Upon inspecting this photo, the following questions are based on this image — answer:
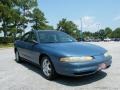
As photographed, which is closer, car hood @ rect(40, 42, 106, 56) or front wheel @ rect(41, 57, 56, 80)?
car hood @ rect(40, 42, 106, 56)

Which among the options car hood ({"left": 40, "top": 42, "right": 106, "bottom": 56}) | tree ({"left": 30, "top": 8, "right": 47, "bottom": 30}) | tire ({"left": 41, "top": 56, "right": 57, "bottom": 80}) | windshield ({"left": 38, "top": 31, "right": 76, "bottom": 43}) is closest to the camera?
car hood ({"left": 40, "top": 42, "right": 106, "bottom": 56})

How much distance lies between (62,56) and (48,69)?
873 millimetres

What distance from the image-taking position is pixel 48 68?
6.77 m

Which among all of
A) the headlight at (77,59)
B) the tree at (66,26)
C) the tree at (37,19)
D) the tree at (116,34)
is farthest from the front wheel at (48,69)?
the tree at (116,34)

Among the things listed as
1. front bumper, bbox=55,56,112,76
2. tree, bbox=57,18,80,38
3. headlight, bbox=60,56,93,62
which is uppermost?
tree, bbox=57,18,80,38

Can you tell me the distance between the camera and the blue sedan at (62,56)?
595 cm

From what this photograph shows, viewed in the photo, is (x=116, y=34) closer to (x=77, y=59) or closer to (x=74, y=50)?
(x=74, y=50)

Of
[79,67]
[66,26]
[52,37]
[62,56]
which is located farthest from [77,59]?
[66,26]

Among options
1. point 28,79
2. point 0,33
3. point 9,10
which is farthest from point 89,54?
point 0,33

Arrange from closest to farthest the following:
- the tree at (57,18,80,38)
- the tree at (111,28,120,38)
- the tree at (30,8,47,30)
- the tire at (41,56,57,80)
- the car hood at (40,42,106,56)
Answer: the car hood at (40,42,106,56) → the tire at (41,56,57,80) → the tree at (30,8,47,30) → the tree at (57,18,80,38) → the tree at (111,28,120,38)

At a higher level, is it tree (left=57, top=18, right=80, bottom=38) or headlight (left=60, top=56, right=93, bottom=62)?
tree (left=57, top=18, right=80, bottom=38)

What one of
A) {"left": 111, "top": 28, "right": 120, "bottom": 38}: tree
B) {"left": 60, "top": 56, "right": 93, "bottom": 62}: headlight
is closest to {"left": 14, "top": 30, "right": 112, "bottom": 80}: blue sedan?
{"left": 60, "top": 56, "right": 93, "bottom": 62}: headlight

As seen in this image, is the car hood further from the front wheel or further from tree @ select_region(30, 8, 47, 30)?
tree @ select_region(30, 8, 47, 30)

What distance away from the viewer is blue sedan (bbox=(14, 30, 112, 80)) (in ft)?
19.5
